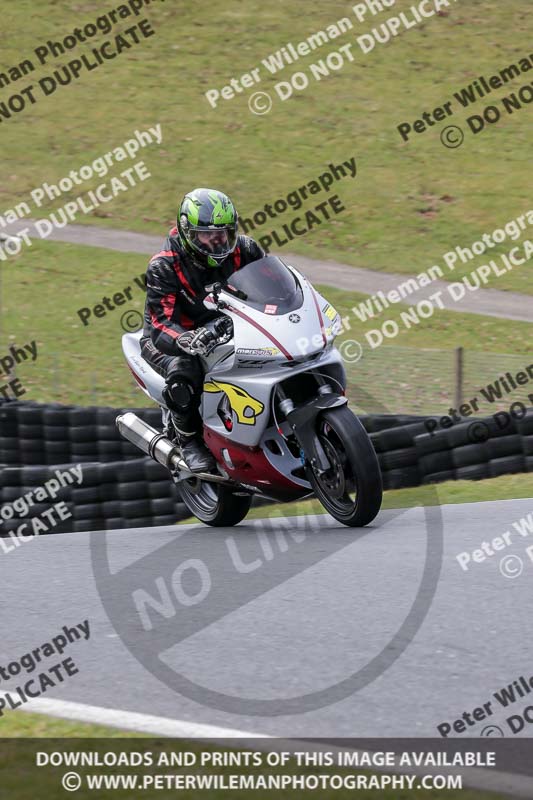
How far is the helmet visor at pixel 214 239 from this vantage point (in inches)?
300

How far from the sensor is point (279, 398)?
729 cm

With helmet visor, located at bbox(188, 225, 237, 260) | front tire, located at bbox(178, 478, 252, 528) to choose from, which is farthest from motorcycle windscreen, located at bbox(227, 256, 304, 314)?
front tire, located at bbox(178, 478, 252, 528)

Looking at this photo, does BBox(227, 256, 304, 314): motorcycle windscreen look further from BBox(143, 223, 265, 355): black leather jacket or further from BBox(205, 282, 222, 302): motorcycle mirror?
BBox(143, 223, 265, 355): black leather jacket

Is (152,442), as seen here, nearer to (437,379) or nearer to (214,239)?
(214,239)

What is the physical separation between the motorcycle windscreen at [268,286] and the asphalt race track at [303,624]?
147 cm

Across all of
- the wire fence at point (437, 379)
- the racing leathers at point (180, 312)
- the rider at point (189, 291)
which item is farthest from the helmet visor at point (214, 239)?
the wire fence at point (437, 379)

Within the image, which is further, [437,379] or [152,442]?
[437,379]

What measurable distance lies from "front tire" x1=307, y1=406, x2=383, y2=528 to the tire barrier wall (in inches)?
102

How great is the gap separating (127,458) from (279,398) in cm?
513

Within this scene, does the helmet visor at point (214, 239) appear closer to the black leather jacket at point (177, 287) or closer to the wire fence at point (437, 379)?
the black leather jacket at point (177, 287)

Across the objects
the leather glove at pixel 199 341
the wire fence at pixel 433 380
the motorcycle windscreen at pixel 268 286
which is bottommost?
the wire fence at pixel 433 380

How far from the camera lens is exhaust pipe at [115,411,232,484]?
7.99m

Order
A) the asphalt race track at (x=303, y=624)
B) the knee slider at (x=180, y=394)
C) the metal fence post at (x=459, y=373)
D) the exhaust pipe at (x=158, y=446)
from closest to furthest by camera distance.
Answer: the asphalt race track at (x=303, y=624)
the knee slider at (x=180, y=394)
the exhaust pipe at (x=158, y=446)
the metal fence post at (x=459, y=373)

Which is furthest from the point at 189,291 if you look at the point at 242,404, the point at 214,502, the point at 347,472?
the point at 347,472
